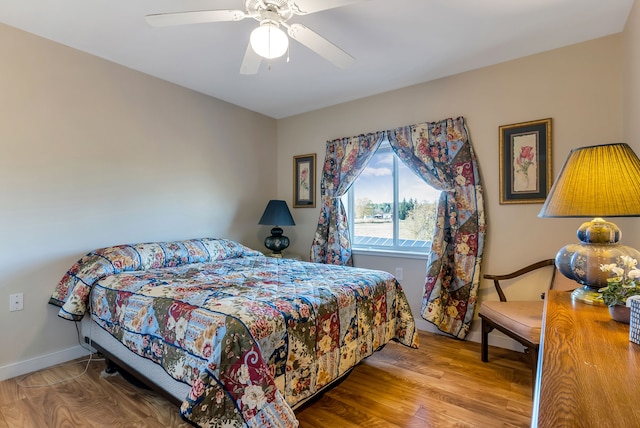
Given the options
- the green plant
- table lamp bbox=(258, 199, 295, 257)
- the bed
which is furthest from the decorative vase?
table lamp bbox=(258, 199, 295, 257)

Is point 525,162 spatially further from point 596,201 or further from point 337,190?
point 337,190

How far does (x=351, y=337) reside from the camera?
1936 millimetres

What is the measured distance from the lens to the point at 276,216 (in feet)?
11.8

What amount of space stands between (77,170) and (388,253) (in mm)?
2816

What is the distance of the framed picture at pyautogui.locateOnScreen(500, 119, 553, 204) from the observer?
8.16 ft

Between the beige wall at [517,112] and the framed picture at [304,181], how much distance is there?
2.49 feet

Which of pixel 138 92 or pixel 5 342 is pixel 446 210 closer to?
pixel 138 92

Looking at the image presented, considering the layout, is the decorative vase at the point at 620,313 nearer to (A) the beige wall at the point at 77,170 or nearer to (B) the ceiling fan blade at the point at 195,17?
(B) the ceiling fan blade at the point at 195,17

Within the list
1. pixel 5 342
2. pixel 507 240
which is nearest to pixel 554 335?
pixel 507 240

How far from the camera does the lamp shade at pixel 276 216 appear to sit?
360 cm

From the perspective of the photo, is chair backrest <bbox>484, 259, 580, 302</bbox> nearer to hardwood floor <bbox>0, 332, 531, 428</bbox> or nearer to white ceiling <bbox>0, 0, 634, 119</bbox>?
hardwood floor <bbox>0, 332, 531, 428</bbox>

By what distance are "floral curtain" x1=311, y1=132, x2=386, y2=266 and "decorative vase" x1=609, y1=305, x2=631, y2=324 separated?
2.51 meters

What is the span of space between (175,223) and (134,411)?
5.53 feet

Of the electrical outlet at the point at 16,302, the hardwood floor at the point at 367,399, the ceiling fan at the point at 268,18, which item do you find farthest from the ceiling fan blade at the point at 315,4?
the electrical outlet at the point at 16,302
